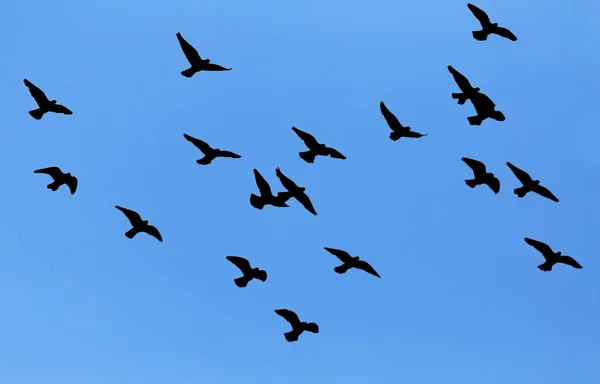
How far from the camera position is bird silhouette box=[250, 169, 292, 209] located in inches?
1388

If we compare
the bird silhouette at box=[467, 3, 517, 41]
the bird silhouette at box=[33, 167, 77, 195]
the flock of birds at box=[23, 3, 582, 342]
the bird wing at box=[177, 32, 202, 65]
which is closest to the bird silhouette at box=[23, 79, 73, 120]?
the flock of birds at box=[23, 3, 582, 342]

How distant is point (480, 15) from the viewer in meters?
35.4

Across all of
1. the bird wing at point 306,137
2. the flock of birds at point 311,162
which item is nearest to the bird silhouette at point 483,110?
the flock of birds at point 311,162

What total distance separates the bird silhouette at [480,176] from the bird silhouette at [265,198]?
199 inches

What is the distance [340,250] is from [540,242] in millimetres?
5579

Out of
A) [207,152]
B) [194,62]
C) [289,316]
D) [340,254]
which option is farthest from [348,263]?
[194,62]

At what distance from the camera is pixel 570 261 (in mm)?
36188

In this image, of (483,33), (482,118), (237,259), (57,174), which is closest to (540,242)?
(482,118)

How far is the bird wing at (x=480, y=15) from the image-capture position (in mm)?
35188

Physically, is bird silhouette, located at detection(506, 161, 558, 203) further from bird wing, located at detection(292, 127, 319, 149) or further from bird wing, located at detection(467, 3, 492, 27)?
bird wing, located at detection(292, 127, 319, 149)

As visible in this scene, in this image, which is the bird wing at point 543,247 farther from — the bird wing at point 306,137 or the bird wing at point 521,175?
the bird wing at point 306,137

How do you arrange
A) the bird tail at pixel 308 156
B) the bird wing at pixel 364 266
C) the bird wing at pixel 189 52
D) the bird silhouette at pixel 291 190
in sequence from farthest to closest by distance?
the bird wing at pixel 364 266 → the bird tail at pixel 308 156 → the bird silhouette at pixel 291 190 → the bird wing at pixel 189 52

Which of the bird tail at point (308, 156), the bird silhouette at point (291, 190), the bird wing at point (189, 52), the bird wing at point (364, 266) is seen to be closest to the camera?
the bird wing at point (189, 52)

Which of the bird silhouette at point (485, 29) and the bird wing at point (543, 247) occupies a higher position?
the bird silhouette at point (485, 29)
